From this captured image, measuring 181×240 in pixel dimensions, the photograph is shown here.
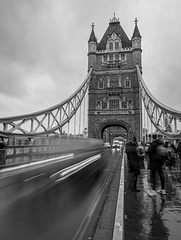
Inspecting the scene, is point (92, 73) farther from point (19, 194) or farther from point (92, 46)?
point (19, 194)

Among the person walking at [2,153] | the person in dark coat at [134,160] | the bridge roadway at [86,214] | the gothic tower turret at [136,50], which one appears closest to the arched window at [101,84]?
the gothic tower turret at [136,50]

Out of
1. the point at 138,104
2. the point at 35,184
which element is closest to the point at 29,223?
the point at 35,184

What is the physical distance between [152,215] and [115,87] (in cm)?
3496

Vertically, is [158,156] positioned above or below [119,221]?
above

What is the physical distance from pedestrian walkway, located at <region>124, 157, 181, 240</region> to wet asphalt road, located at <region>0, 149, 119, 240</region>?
33.3 inches

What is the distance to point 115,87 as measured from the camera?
36844mm

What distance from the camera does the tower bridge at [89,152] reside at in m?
3.46

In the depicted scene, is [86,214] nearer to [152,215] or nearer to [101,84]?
[152,215]

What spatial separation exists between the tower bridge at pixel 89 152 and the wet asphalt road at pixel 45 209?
0.06ft

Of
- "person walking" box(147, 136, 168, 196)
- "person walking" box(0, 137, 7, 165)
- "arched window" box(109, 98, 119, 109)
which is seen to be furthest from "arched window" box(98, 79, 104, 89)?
"person walking" box(147, 136, 168, 196)

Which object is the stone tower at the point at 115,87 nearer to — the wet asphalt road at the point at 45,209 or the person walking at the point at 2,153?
the person walking at the point at 2,153

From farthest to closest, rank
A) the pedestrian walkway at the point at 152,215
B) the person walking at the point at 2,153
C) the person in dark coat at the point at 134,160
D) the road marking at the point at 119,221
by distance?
the person walking at the point at 2,153 → the person in dark coat at the point at 134,160 → the pedestrian walkway at the point at 152,215 → the road marking at the point at 119,221

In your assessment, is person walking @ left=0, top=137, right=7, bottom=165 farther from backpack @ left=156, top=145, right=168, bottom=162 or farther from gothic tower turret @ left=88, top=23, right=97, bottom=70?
gothic tower turret @ left=88, top=23, right=97, bottom=70

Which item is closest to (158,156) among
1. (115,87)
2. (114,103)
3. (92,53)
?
(114,103)
